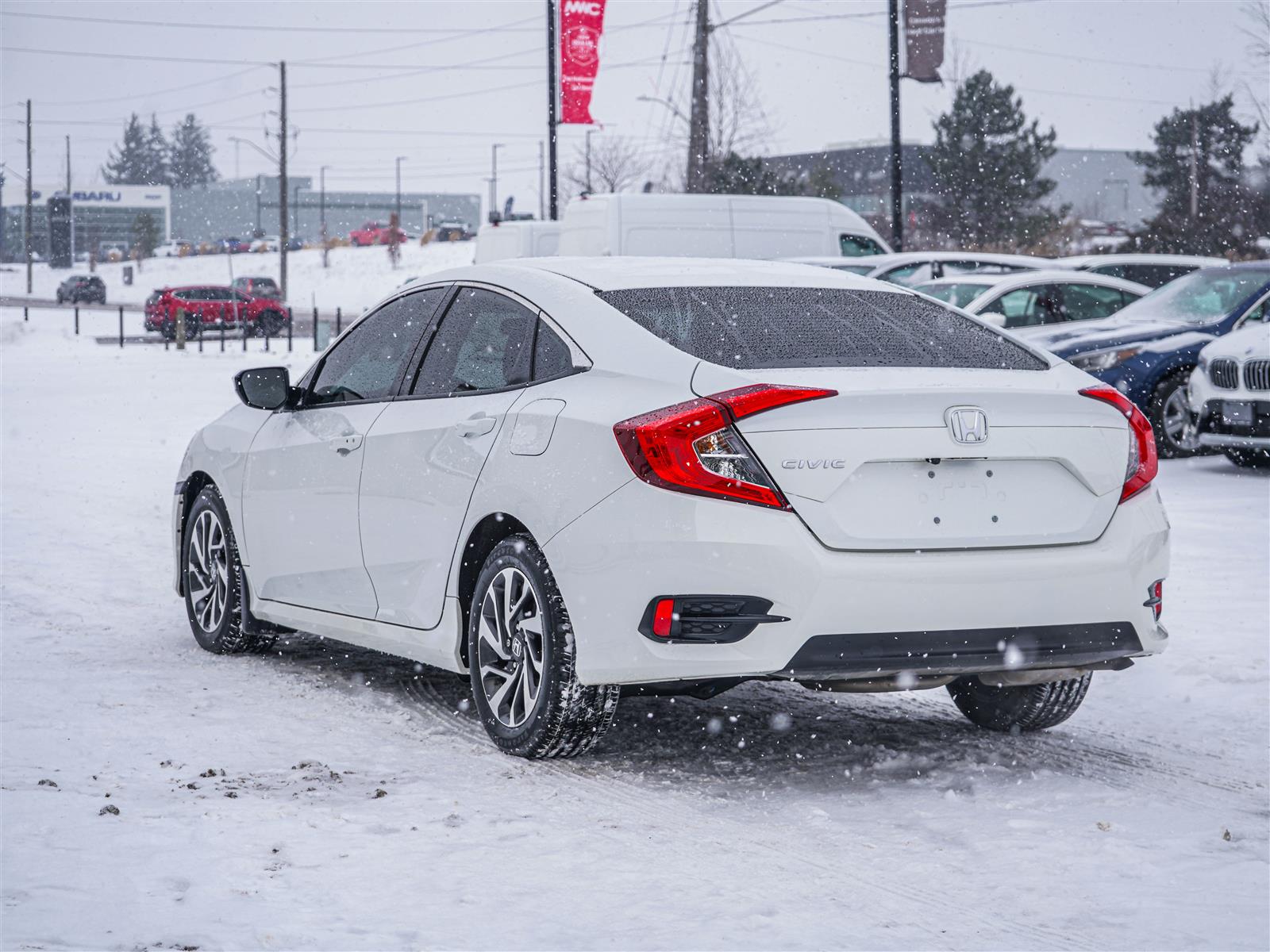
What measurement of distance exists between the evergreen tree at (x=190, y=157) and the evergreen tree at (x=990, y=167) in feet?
396

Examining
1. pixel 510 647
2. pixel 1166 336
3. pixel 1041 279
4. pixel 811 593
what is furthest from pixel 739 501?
pixel 1041 279

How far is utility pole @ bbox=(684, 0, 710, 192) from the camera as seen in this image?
34.7m

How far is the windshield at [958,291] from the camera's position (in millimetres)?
17672

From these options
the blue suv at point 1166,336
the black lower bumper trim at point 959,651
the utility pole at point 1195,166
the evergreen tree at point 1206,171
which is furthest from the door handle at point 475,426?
the utility pole at point 1195,166

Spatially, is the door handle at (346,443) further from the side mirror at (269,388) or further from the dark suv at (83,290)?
the dark suv at (83,290)

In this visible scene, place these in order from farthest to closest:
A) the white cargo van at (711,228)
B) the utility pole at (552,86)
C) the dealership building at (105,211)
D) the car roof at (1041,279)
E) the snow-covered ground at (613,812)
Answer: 1. the dealership building at (105,211)
2. the utility pole at (552,86)
3. the white cargo van at (711,228)
4. the car roof at (1041,279)
5. the snow-covered ground at (613,812)

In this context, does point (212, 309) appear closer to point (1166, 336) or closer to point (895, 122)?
point (895, 122)

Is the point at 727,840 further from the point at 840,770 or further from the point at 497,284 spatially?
the point at 497,284

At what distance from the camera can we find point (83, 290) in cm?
7444

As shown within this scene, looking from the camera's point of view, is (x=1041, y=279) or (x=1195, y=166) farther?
(x=1195, y=166)

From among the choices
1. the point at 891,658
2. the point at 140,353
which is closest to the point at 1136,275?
the point at 891,658

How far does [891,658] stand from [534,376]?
4.83 ft

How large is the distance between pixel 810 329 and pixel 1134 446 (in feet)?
3.38

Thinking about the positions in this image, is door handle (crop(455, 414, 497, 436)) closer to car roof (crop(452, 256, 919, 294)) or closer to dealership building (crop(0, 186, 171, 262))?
car roof (crop(452, 256, 919, 294))
